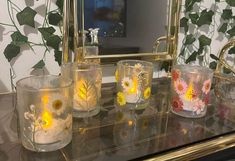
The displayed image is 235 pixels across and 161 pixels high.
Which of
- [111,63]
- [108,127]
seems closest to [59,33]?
[111,63]

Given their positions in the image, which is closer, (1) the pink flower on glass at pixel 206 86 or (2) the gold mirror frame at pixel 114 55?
(1) the pink flower on glass at pixel 206 86

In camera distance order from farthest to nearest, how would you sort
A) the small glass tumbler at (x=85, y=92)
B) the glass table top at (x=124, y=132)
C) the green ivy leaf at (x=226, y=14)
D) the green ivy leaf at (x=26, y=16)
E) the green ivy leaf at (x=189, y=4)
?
the green ivy leaf at (x=226, y=14)
the green ivy leaf at (x=189, y=4)
the green ivy leaf at (x=26, y=16)
the small glass tumbler at (x=85, y=92)
the glass table top at (x=124, y=132)

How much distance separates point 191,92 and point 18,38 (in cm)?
50

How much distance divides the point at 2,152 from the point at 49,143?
0.27 ft

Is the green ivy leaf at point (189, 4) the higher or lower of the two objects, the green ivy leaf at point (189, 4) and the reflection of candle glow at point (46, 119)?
the higher

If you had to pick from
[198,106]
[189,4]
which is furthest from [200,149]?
[189,4]

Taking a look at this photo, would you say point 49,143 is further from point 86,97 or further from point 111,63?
point 111,63

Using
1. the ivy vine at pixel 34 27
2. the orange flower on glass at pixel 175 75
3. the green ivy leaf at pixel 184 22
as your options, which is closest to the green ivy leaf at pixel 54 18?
the ivy vine at pixel 34 27

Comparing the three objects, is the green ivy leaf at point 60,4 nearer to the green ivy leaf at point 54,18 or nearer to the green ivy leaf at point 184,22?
the green ivy leaf at point 54,18

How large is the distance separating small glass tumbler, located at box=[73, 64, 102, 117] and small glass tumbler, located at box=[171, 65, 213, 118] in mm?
213

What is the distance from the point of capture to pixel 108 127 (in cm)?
61

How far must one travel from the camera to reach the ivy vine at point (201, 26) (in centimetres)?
106

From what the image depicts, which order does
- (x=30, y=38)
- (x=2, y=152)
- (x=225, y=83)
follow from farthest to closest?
(x=225, y=83), (x=30, y=38), (x=2, y=152)

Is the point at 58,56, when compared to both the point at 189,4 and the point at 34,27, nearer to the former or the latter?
the point at 34,27
